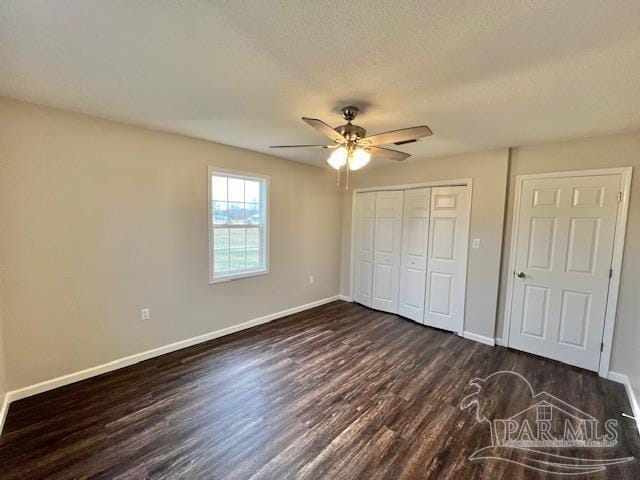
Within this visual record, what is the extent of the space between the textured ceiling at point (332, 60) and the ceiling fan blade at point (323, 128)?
25 centimetres

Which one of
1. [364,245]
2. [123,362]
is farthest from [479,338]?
[123,362]

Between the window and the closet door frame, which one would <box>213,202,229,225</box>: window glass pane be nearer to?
the window

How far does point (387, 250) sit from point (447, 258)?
3.04ft

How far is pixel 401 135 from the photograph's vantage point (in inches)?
74.5

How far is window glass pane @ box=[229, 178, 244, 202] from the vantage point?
3.50 metres

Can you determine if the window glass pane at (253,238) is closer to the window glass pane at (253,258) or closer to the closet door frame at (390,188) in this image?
the window glass pane at (253,258)

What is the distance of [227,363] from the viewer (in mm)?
2820

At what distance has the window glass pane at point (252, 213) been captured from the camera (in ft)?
12.1

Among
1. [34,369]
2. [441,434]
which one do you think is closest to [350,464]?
[441,434]

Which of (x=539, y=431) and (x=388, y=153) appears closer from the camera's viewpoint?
(x=539, y=431)

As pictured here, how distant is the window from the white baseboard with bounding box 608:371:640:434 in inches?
147

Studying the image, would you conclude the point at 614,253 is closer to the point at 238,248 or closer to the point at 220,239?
the point at 238,248

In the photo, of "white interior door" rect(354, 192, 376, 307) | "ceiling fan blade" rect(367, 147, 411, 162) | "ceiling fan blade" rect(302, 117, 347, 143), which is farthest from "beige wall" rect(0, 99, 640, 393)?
"ceiling fan blade" rect(302, 117, 347, 143)

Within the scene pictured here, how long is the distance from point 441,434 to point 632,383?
196cm
